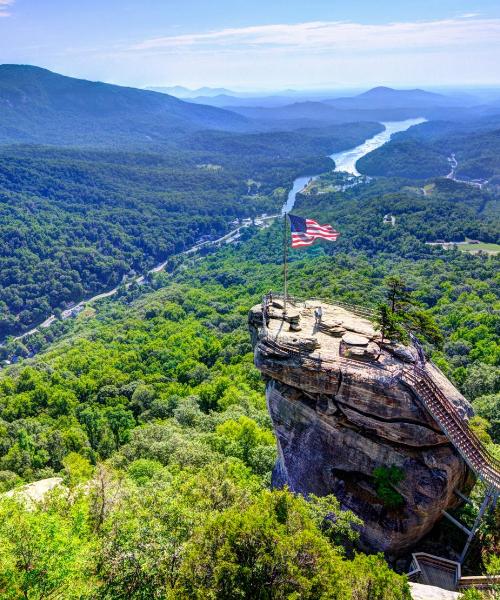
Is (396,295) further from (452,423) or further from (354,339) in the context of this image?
(452,423)

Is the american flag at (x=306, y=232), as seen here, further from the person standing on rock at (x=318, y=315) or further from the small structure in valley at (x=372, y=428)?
the small structure in valley at (x=372, y=428)

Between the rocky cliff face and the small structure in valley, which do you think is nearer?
the small structure in valley

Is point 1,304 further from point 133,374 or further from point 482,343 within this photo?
point 482,343

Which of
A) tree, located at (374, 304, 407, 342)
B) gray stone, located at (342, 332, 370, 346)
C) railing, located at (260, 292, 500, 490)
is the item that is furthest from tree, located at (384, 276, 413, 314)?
railing, located at (260, 292, 500, 490)

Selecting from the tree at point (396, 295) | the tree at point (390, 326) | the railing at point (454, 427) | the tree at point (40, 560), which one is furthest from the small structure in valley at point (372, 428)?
the tree at point (40, 560)

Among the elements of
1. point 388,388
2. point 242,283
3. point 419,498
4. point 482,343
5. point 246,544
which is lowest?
point 242,283

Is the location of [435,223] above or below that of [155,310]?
above

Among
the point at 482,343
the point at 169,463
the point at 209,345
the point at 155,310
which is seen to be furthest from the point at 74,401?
the point at 482,343

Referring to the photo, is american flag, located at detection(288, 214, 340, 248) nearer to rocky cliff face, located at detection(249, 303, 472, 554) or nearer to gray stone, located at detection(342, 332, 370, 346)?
rocky cliff face, located at detection(249, 303, 472, 554)

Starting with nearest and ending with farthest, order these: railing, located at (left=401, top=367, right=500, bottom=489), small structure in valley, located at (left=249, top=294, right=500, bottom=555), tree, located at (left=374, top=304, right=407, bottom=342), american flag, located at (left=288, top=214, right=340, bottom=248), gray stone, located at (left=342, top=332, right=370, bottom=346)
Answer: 1. railing, located at (left=401, top=367, right=500, bottom=489)
2. small structure in valley, located at (left=249, top=294, right=500, bottom=555)
3. tree, located at (left=374, top=304, right=407, bottom=342)
4. gray stone, located at (left=342, top=332, right=370, bottom=346)
5. american flag, located at (left=288, top=214, right=340, bottom=248)
